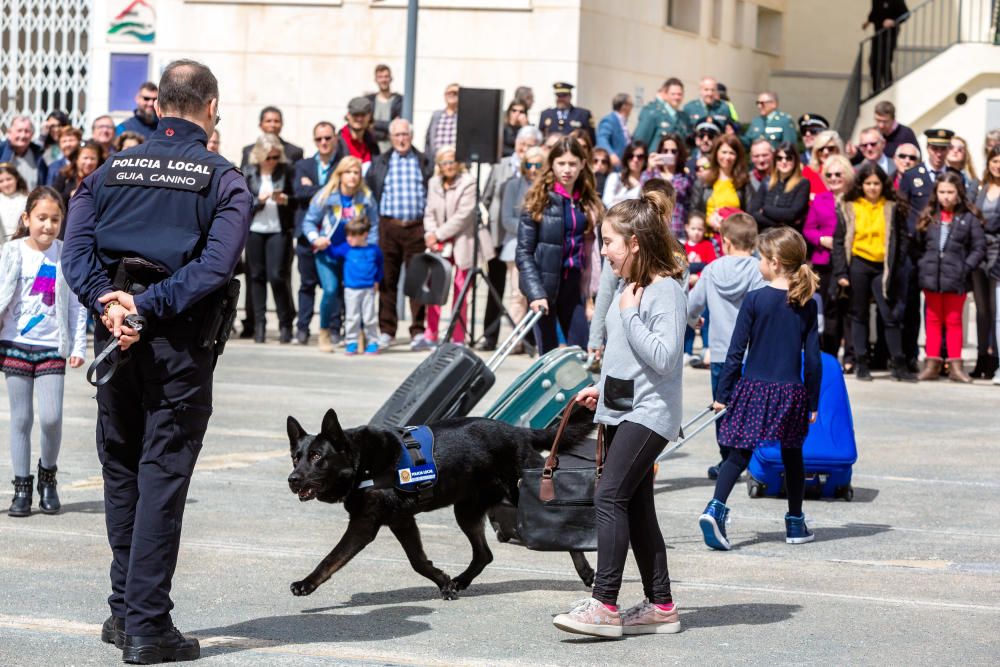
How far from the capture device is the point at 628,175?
55.7 feet

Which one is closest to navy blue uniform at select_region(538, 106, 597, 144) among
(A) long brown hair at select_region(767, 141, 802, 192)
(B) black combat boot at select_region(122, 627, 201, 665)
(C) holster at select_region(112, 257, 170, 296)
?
(A) long brown hair at select_region(767, 141, 802, 192)

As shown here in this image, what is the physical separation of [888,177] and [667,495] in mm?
7123

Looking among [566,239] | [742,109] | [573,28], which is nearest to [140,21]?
[573,28]

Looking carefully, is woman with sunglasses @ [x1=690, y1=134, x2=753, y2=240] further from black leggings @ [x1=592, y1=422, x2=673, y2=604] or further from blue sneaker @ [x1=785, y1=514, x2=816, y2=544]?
black leggings @ [x1=592, y1=422, x2=673, y2=604]

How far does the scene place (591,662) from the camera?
228 inches

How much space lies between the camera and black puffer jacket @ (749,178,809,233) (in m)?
15.0

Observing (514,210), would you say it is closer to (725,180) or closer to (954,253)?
(725,180)

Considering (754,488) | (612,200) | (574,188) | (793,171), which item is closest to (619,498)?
(754,488)

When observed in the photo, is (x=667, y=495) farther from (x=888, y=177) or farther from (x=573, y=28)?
(x=573, y=28)

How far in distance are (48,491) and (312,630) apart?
2.76 metres

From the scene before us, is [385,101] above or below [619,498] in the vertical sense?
above

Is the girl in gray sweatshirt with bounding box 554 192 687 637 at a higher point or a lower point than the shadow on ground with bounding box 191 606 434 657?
higher

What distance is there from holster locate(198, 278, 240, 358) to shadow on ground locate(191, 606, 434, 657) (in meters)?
1.01

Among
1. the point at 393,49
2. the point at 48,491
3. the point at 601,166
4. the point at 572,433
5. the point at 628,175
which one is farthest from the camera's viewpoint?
the point at 393,49
